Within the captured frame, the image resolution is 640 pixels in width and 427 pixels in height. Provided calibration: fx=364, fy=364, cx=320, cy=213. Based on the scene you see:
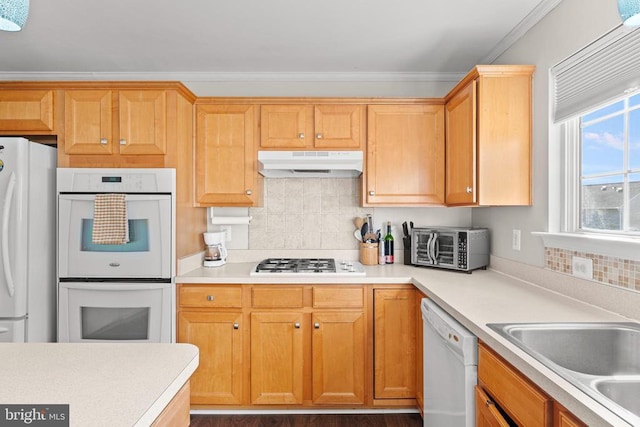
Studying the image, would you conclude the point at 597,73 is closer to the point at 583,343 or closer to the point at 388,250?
the point at 583,343

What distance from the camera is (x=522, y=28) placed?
2174mm

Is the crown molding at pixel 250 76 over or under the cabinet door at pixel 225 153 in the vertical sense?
over

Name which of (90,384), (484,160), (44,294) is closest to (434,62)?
(484,160)

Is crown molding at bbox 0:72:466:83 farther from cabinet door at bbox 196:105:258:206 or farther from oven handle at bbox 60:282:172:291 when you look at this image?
oven handle at bbox 60:282:172:291

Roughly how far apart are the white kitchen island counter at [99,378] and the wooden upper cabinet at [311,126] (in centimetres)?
185

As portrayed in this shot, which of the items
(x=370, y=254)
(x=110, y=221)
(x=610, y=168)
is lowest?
(x=370, y=254)

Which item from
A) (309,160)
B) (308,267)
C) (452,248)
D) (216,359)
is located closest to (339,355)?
(308,267)

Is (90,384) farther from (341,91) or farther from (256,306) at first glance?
(341,91)

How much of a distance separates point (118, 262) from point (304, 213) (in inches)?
54.2

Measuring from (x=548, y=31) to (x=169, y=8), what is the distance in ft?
6.82

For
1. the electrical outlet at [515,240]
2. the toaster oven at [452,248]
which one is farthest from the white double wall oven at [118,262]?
the electrical outlet at [515,240]

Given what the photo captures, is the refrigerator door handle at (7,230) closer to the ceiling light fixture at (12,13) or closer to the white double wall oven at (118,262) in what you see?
the white double wall oven at (118,262)

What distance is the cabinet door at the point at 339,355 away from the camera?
235 cm

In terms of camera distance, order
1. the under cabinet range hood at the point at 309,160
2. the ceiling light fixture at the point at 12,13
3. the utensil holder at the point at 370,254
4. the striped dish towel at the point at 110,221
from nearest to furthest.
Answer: the ceiling light fixture at the point at 12,13 < the striped dish towel at the point at 110,221 < the under cabinet range hood at the point at 309,160 < the utensil holder at the point at 370,254
